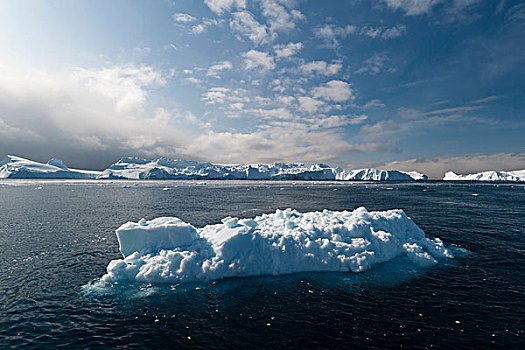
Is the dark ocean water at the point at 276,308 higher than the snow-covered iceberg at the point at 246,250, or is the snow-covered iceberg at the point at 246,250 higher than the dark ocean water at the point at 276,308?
the snow-covered iceberg at the point at 246,250

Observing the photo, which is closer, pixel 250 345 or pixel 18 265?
pixel 250 345

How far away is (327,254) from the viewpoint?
15.0 m

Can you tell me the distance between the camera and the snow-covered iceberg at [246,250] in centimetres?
1365

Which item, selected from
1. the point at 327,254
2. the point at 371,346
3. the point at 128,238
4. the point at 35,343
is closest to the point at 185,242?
the point at 128,238

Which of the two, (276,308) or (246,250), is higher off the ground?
(246,250)

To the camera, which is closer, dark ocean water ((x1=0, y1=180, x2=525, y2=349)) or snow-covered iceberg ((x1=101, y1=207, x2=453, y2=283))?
dark ocean water ((x1=0, y1=180, x2=525, y2=349))

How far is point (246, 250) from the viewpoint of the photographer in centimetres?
1460

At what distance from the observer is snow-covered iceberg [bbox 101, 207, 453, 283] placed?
13648mm

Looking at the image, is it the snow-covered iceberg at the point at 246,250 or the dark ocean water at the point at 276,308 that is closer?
the dark ocean water at the point at 276,308

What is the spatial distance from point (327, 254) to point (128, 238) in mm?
11823

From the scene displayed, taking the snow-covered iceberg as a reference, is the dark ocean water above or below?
below

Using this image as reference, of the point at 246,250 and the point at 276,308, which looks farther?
the point at 246,250

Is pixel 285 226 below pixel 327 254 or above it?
above

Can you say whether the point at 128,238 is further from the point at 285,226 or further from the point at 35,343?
the point at 285,226
